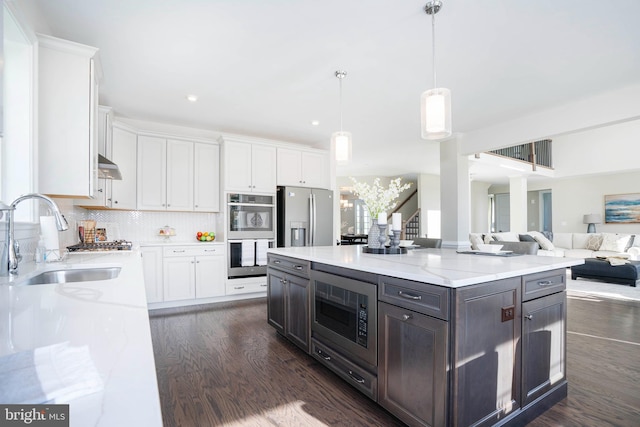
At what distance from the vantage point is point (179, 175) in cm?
457

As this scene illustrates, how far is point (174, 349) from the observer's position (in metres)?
2.90

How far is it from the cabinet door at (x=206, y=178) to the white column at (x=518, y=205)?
831 cm

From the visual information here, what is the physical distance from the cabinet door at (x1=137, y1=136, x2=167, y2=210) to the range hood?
3.44 feet

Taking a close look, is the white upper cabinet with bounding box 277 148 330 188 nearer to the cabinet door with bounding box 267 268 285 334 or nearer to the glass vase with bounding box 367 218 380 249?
the cabinet door with bounding box 267 268 285 334

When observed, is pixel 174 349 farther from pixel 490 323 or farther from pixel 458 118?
pixel 458 118

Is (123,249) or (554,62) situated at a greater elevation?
(554,62)

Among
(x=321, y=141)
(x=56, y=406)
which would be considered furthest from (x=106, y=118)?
(x=56, y=406)

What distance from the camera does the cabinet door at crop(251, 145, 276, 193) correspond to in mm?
4879

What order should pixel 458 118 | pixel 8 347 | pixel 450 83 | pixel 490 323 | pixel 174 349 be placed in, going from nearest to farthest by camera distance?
1. pixel 8 347
2. pixel 490 323
3. pixel 174 349
4. pixel 450 83
5. pixel 458 118

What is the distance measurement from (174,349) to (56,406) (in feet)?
9.40

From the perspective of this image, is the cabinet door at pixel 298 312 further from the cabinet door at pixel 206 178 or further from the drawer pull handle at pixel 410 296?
the cabinet door at pixel 206 178

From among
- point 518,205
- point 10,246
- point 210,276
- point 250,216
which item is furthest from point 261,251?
point 518,205

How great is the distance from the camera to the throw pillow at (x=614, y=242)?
7.21 meters

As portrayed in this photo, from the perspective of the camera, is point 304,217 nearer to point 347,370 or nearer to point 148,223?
point 148,223
